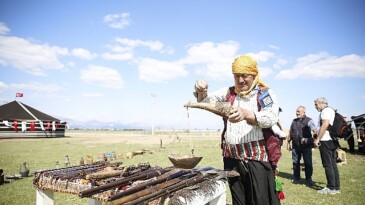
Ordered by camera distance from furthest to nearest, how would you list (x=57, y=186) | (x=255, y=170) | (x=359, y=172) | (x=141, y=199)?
(x=359, y=172)
(x=57, y=186)
(x=255, y=170)
(x=141, y=199)

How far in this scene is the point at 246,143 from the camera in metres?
2.95

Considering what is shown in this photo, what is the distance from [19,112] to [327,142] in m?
39.1

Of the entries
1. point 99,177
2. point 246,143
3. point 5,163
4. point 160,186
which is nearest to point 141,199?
point 160,186

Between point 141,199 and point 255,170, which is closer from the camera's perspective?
point 141,199

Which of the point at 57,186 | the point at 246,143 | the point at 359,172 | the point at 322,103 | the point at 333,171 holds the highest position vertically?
the point at 322,103

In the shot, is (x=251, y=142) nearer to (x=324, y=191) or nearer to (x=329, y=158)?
(x=329, y=158)

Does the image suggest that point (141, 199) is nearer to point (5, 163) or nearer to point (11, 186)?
point (11, 186)

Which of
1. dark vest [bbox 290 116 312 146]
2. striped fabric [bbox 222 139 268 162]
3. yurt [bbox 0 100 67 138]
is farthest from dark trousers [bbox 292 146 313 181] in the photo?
yurt [bbox 0 100 67 138]

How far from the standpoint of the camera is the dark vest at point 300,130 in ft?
28.5

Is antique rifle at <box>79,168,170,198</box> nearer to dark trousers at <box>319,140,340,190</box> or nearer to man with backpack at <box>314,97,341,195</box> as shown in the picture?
man with backpack at <box>314,97,341,195</box>

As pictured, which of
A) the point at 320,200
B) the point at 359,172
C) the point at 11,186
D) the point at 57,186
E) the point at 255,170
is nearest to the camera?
the point at 255,170

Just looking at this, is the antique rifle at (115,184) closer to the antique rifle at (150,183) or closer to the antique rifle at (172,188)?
the antique rifle at (150,183)

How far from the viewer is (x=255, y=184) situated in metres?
2.93

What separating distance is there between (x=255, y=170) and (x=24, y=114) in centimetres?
3997
